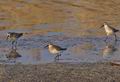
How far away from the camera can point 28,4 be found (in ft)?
95.1

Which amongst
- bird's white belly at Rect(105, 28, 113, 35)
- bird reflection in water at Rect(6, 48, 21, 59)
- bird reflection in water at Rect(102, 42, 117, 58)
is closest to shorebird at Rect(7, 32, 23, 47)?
bird reflection in water at Rect(6, 48, 21, 59)

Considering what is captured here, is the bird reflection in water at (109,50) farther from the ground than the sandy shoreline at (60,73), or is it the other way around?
the sandy shoreline at (60,73)

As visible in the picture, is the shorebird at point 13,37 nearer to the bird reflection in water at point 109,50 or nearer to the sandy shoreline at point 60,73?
the bird reflection in water at point 109,50

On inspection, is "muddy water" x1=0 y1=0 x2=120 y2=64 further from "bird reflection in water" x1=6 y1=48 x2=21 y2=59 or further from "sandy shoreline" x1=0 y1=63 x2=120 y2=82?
"sandy shoreline" x1=0 y1=63 x2=120 y2=82

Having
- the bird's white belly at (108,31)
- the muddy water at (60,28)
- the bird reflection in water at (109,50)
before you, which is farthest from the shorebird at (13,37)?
the bird's white belly at (108,31)

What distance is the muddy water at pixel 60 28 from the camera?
1622 centimetres

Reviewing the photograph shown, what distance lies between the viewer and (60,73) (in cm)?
1264

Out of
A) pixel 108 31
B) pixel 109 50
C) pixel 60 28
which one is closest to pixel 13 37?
pixel 109 50

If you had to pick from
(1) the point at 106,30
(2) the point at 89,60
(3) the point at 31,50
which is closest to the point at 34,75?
(2) the point at 89,60

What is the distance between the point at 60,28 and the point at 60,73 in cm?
899

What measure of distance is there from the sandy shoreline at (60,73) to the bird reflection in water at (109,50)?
2.31 metres

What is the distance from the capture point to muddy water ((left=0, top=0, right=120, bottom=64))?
16.2m

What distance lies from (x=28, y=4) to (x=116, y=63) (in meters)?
15.5

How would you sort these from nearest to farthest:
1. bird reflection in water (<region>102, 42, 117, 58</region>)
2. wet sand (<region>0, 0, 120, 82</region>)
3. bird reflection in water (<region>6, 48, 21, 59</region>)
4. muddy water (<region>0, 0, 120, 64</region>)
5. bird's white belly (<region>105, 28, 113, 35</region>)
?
1. wet sand (<region>0, 0, 120, 82</region>)
2. bird reflection in water (<region>6, 48, 21, 59</region>)
3. muddy water (<region>0, 0, 120, 64</region>)
4. bird reflection in water (<region>102, 42, 117, 58</region>)
5. bird's white belly (<region>105, 28, 113, 35</region>)
